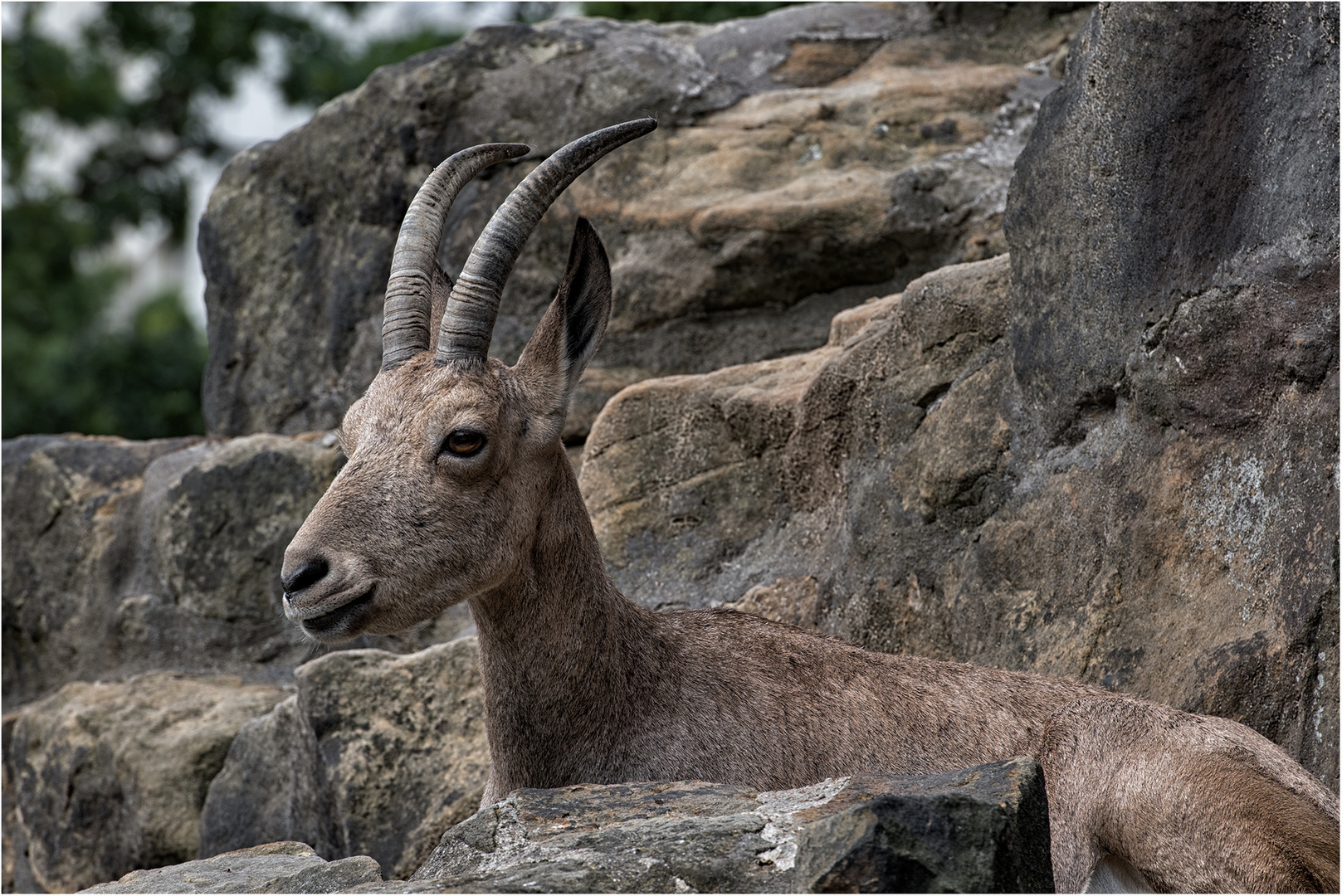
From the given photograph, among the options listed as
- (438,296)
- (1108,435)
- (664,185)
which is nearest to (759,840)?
(1108,435)

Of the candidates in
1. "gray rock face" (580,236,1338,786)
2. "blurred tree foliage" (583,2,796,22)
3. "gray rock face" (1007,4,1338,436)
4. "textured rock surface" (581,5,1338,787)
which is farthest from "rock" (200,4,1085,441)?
"blurred tree foliage" (583,2,796,22)

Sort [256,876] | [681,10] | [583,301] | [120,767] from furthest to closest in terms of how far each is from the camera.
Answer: [681,10] → [120,767] → [583,301] → [256,876]

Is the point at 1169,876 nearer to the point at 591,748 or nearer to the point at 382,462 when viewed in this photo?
the point at 591,748

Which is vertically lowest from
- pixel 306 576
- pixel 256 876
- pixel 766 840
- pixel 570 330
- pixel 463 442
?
pixel 256 876

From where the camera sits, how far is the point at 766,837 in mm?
4055

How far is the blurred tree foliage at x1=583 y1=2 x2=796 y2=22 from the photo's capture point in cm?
1602

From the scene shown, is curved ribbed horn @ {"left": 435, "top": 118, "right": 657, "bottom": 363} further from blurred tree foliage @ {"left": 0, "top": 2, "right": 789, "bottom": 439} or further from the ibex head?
blurred tree foliage @ {"left": 0, "top": 2, "right": 789, "bottom": 439}

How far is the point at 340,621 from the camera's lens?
5.31m

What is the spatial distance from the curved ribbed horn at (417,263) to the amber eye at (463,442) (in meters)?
0.68

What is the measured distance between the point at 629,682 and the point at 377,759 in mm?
2826

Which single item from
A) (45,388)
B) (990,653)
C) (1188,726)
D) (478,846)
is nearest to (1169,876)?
(1188,726)

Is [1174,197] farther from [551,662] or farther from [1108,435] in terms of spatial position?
[551,662]

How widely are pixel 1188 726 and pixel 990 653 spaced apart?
5.61 feet

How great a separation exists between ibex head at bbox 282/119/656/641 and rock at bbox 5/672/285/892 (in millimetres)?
4237
